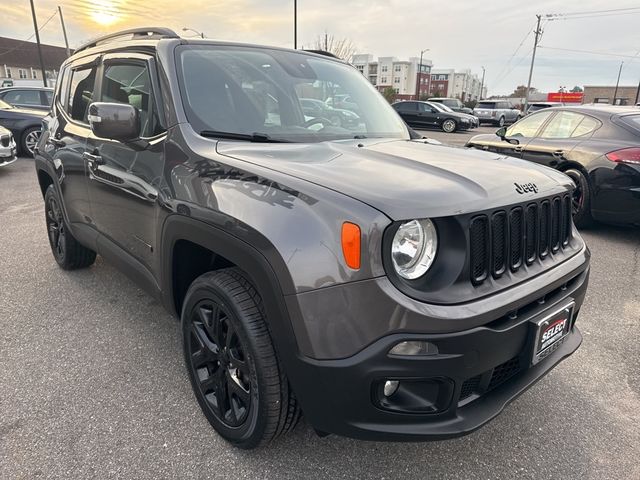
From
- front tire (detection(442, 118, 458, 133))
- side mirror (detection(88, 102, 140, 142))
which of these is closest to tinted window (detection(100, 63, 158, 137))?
side mirror (detection(88, 102, 140, 142))

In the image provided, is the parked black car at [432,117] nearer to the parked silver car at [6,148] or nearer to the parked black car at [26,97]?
the parked black car at [26,97]

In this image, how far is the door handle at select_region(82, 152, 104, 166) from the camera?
3004mm

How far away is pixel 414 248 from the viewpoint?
169cm

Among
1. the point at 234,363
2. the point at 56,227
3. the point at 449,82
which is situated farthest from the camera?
the point at 449,82

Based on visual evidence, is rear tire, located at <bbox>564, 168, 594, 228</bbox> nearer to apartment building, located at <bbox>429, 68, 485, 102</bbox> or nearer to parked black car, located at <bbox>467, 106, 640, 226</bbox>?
parked black car, located at <bbox>467, 106, 640, 226</bbox>

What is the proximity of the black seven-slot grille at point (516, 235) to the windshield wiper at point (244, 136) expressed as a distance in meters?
1.15

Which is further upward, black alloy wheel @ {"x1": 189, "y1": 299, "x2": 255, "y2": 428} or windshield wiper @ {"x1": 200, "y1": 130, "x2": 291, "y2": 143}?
windshield wiper @ {"x1": 200, "y1": 130, "x2": 291, "y2": 143}

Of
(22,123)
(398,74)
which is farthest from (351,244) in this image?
(398,74)

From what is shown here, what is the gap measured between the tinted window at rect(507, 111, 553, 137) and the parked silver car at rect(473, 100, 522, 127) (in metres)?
23.2

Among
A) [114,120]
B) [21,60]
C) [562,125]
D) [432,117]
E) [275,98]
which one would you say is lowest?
[432,117]

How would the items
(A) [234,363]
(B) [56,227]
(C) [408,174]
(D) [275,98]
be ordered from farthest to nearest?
(B) [56,227]
(D) [275,98]
(A) [234,363]
(C) [408,174]

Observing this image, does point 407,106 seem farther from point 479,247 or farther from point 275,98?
point 479,247

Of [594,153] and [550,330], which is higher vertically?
[594,153]

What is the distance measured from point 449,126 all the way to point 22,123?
58.5 feet
